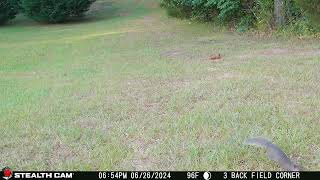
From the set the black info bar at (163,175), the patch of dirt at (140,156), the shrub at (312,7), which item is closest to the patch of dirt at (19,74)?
the patch of dirt at (140,156)

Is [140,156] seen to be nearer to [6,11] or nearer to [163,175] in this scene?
[163,175]

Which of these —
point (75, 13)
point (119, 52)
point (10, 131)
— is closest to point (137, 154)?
point (10, 131)

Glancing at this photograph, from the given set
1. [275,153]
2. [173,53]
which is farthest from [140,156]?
[173,53]

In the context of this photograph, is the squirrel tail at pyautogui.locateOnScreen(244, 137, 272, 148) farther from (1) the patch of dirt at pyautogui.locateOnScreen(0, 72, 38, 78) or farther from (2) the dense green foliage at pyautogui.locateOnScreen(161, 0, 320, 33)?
(2) the dense green foliage at pyautogui.locateOnScreen(161, 0, 320, 33)

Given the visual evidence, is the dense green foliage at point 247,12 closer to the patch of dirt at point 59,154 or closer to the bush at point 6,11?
the bush at point 6,11

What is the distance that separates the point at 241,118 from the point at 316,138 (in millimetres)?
1010

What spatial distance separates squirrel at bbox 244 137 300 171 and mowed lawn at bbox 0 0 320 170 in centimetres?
7

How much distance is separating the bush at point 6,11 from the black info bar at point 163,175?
65.7 ft

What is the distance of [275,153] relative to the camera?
468 centimetres

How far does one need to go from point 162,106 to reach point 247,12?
10.5 m

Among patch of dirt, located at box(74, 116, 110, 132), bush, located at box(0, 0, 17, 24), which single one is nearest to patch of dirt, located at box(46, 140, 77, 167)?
patch of dirt, located at box(74, 116, 110, 132)

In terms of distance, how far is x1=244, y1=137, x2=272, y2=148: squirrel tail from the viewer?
4930mm

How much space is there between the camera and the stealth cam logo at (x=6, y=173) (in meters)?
4.50

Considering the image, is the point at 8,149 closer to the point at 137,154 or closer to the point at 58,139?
the point at 58,139
